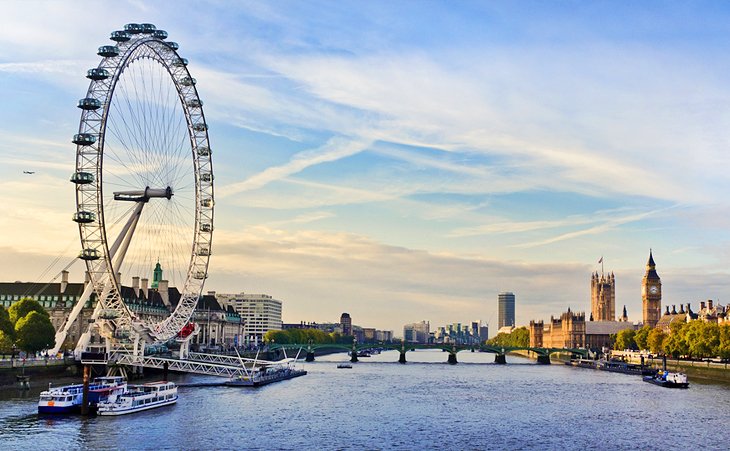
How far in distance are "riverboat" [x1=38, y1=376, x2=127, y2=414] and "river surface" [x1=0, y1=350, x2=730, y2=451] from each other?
1654 millimetres

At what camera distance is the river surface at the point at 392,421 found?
210ft

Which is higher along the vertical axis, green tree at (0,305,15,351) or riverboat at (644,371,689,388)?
green tree at (0,305,15,351)

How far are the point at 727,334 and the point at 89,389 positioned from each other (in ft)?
350

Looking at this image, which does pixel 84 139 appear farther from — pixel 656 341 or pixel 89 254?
pixel 656 341

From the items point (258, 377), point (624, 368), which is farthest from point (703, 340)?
point (258, 377)

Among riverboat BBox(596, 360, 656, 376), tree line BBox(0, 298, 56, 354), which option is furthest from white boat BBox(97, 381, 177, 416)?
riverboat BBox(596, 360, 656, 376)

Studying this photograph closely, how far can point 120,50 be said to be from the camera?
88938 millimetres

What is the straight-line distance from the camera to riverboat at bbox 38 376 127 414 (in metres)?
71.9

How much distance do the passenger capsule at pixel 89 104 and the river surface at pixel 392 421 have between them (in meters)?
28.6

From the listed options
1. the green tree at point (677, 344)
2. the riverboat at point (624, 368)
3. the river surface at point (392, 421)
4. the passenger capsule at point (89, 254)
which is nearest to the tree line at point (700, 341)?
the green tree at point (677, 344)

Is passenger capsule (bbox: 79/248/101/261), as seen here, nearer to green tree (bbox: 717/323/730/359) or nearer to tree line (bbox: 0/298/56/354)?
tree line (bbox: 0/298/56/354)

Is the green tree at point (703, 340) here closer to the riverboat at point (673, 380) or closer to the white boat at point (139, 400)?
the riverboat at point (673, 380)

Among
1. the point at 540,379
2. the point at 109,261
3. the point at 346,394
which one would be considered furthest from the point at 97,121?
the point at 540,379

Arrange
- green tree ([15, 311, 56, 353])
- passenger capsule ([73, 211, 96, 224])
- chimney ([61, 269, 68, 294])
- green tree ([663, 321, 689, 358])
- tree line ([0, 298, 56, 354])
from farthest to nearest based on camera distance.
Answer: chimney ([61, 269, 68, 294]), green tree ([663, 321, 689, 358]), green tree ([15, 311, 56, 353]), tree line ([0, 298, 56, 354]), passenger capsule ([73, 211, 96, 224])
